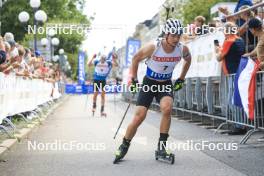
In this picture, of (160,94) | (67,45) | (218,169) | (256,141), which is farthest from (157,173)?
(67,45)

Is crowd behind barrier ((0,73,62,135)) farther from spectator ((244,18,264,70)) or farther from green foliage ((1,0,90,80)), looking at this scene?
green foliage ((1,0,90,80))

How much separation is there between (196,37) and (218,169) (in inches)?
316

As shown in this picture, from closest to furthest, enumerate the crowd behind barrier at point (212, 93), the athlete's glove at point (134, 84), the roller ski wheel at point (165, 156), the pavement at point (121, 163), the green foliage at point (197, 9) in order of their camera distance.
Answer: the pavement at point (121, 163)
the roller ski wheel at point (165, 156)
the athlete's glove at point (134, 84)
the crowd behind barrier at point (212, 93)
the green foliage at point (197, 9)

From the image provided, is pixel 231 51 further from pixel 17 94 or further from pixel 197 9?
pixel 197 9

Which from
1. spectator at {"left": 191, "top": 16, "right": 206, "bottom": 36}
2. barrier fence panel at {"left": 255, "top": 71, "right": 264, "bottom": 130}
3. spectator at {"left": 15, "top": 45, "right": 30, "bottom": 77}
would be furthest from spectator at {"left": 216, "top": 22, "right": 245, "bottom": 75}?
spectator at {"left": 15, "top": 45, "right": 30, "bottom": 77}

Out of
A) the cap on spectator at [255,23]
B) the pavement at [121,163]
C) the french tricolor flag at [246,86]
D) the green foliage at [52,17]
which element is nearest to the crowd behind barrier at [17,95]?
the pavement at [121,163]

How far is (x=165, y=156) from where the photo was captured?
8148 mm

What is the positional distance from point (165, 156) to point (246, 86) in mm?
2954

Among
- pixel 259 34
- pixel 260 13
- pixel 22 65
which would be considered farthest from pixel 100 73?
pixel 259 34

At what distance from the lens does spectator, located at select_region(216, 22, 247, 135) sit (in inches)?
463

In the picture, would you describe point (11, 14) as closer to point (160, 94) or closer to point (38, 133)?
point (38, 133)

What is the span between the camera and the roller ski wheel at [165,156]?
802 centimetres

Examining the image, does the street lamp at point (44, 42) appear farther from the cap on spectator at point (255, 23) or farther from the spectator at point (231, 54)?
the cap on spectator at point (255, 23)

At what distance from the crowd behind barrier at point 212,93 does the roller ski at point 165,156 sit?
93.3 inches
